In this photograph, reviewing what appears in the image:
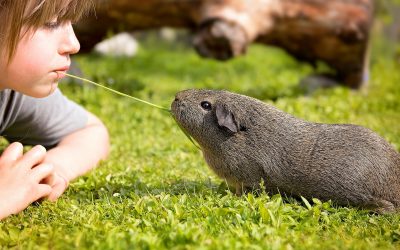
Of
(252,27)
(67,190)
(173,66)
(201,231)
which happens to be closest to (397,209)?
(201,231)

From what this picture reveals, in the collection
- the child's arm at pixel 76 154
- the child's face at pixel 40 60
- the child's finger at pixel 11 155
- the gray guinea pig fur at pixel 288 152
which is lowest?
the child's arm at pixel 76 154

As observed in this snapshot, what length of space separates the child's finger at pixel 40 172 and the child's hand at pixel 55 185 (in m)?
0.07

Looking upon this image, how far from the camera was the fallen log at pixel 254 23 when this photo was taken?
6.44 metres

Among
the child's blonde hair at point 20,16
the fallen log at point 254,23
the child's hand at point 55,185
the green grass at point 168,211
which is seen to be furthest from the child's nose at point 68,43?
the fallen log at point 254,23

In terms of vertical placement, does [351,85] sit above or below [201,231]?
below

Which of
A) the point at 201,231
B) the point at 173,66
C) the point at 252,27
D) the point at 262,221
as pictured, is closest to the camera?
the point at 201,231

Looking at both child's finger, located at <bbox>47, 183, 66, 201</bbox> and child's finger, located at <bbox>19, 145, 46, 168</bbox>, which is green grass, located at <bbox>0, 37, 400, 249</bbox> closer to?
child's finger, located at <bbox>47, 183, 66, 201</bbox>

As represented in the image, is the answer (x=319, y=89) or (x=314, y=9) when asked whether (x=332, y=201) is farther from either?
(x=319, y=89)

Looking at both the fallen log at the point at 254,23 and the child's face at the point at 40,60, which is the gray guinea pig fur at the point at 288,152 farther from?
the fallen log at the point at 254,23

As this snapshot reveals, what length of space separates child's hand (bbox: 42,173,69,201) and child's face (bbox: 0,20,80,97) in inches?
19.6

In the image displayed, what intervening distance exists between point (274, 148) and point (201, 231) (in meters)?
0.90

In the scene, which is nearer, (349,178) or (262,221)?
(262,221)

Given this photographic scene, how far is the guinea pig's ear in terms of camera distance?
332 centimetres

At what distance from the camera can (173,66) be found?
10.7 metres
